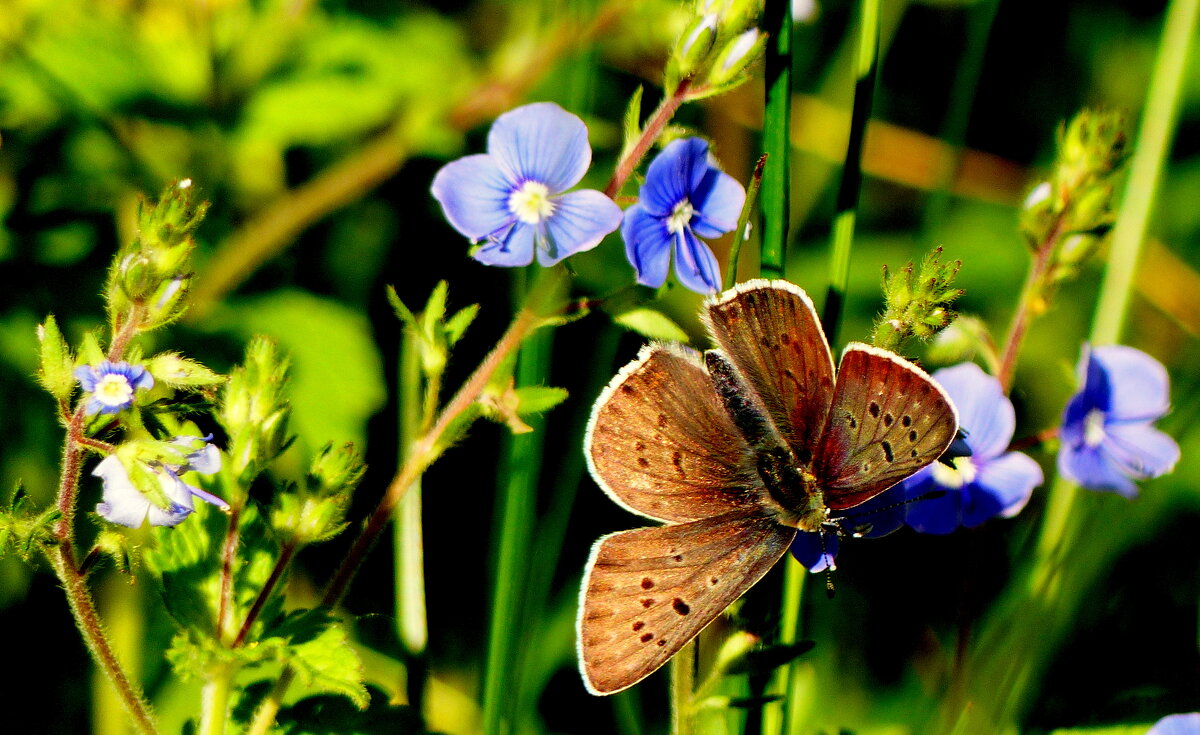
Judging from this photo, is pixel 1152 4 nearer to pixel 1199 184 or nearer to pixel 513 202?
pixel 1199 184

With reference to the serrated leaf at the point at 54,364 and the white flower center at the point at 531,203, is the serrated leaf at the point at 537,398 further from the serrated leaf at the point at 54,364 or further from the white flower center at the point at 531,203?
the serrated leaf at the point at 54,364

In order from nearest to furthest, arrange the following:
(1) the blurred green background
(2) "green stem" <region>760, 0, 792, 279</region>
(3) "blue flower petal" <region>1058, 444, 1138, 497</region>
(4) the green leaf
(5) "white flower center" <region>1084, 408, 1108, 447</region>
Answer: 1. (2) "green stem" <region>760, 0, 792, 279</region>
2. (3) "blue flower petal" <region>1058, 444, 1138, 497</region>
3. (5) "white flower center" <region>1084, 408, 1108, 447</region>
4. (1) the blurred green background
5. (4) the green leaf

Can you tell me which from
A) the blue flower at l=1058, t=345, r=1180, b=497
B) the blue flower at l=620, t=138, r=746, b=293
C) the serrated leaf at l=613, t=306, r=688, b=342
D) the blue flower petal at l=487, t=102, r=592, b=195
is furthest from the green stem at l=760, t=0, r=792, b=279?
the blue flower at l=1058, t=345, r=1180, b=497

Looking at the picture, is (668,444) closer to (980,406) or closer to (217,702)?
(980,406)

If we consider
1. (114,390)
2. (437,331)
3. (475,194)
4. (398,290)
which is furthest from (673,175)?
(398,290)

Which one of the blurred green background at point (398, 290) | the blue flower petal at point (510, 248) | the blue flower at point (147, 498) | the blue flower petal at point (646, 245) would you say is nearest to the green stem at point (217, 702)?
the blue flower at point (147, 498)

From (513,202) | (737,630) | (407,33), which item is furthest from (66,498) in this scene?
(407,33)

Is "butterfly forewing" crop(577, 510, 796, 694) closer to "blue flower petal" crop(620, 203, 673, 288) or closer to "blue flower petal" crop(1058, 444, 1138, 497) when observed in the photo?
"blue flower petal" crop(620, 203, 673, 288)
